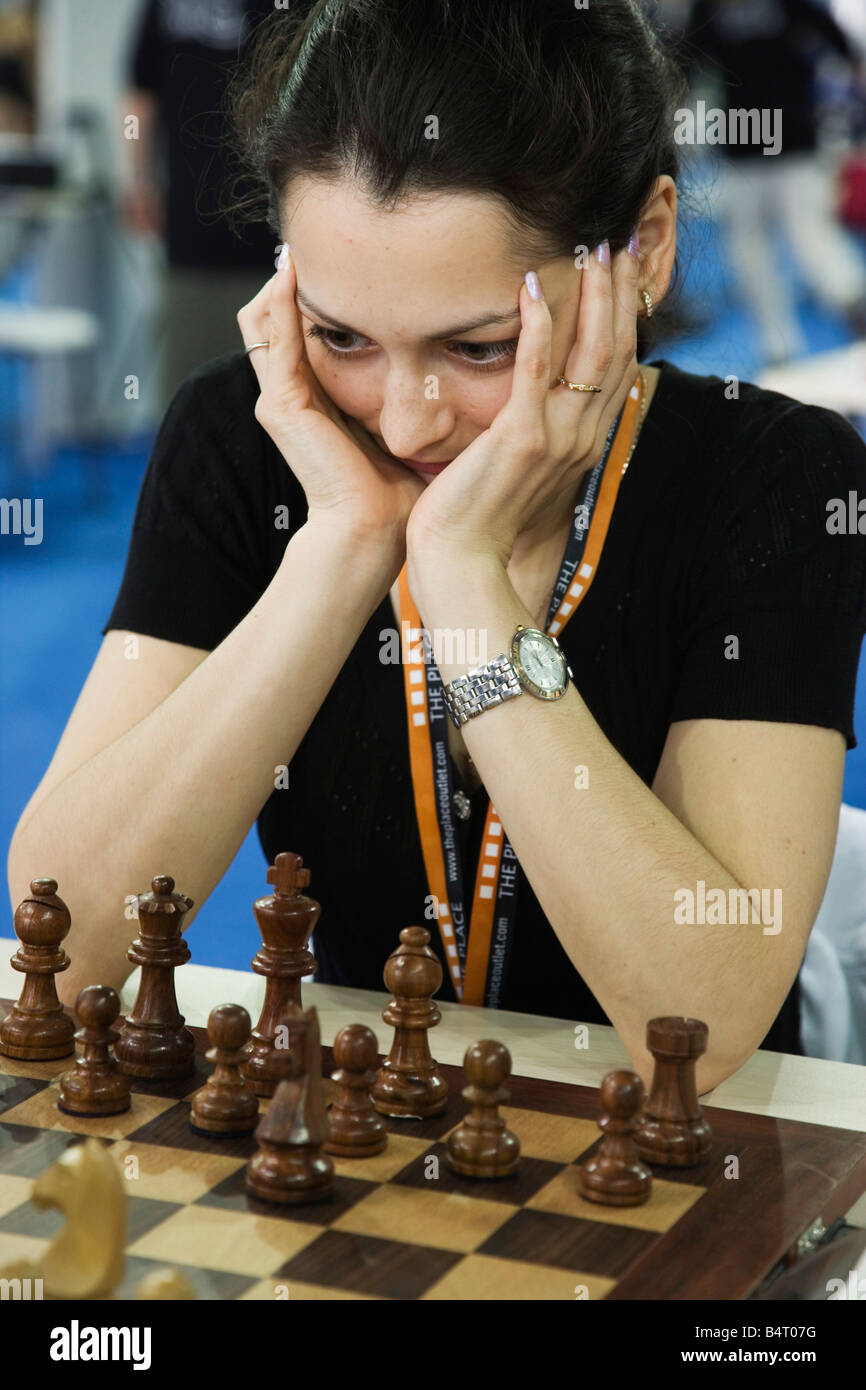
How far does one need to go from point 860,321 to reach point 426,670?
6726mm

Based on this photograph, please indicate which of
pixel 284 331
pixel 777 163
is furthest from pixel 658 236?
pixel 777 163

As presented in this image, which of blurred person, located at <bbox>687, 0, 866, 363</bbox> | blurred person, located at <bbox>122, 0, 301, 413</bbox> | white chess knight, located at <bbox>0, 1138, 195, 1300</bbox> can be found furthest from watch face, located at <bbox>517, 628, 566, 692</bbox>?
blurred person, located at <bbox>687, 0, 866, 363</bbox>

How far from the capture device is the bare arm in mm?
1497

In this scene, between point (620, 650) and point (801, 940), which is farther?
point (620, 650)

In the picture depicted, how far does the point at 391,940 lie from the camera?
68.4 inches

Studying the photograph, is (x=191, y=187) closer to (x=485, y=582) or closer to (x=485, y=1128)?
(x=485, y=582)

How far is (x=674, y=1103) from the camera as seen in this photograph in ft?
3.72

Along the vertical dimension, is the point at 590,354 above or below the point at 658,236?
below

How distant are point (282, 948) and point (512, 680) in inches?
11.9

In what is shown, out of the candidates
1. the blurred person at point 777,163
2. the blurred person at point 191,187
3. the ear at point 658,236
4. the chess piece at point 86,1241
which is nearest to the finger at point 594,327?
the ear at point 658,236

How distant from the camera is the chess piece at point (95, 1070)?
3.81 feet
